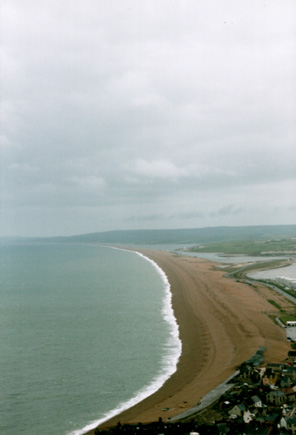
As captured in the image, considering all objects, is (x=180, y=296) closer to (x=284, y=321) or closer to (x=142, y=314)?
(x=142, y=314)

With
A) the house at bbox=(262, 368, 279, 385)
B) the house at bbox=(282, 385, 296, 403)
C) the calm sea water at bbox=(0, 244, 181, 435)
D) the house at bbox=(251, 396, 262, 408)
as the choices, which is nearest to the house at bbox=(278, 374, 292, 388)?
the house at bbox=(282, 385, 296, 403)

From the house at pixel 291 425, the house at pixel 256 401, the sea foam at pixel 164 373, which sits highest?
the house at pixel 256 401

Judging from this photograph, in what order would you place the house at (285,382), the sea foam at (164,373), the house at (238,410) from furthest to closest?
the house at (285,382) < the sea foam at (164,373) < the house at (238,410)

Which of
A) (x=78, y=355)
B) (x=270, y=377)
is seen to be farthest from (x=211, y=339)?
(x=78, y=355)

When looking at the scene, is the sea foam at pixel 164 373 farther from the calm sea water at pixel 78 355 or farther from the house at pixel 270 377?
the house at pixel 270 377

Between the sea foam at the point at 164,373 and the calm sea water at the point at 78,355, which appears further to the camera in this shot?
the calm sea water at the point at 78,355

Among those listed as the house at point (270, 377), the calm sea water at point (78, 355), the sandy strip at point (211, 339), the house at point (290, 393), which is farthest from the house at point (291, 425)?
the calm sea water at point (78, 355)

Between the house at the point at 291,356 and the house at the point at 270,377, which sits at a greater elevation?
the house at the point at 270,377

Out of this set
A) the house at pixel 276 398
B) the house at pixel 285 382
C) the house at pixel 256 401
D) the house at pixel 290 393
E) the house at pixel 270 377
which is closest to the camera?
the house at pixel 256 401
